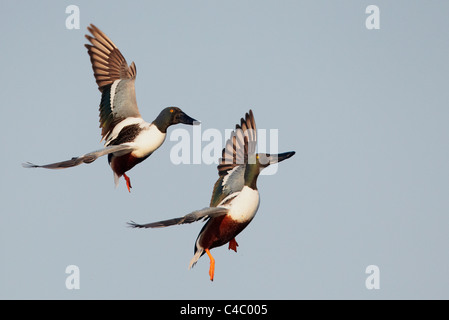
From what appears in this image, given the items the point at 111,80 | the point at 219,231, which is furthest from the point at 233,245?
the point at 111,80

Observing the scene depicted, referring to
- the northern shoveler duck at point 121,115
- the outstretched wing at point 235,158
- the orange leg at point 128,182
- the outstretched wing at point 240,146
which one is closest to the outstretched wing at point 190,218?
the outstretched wing at point 235,158

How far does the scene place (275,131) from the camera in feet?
47.7

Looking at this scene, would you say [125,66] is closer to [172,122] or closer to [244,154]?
[172,122]

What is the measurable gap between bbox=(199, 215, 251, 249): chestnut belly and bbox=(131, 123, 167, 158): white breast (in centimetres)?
255

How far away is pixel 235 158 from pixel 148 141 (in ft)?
5.38

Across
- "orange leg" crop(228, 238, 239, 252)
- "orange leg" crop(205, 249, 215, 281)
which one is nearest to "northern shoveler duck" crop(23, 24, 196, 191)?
"orange leg" crop(228, 238, 239, 252)

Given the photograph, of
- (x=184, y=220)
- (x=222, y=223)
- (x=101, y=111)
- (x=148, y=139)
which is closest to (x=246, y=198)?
(x=222, y=223)

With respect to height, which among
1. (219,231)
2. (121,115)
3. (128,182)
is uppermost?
(121,115)

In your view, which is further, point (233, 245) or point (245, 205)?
point (233, 245)

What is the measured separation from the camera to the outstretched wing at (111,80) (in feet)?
52.1

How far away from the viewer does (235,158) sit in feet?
49.6

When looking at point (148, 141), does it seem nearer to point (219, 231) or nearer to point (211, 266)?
point (219, 231)

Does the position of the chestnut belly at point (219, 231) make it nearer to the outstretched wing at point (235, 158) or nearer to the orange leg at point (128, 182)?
the outstretched wing at point (235, 158)

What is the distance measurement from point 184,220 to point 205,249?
137cm
